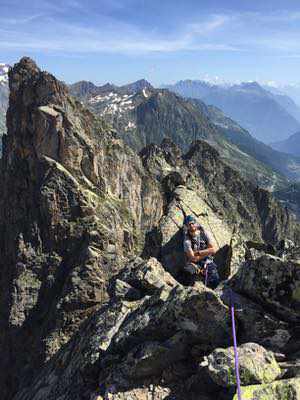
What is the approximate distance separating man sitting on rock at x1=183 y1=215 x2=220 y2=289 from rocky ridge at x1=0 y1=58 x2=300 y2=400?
1200mm

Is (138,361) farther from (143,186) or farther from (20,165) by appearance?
(143,186)

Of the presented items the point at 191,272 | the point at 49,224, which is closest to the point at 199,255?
the point at 191,272

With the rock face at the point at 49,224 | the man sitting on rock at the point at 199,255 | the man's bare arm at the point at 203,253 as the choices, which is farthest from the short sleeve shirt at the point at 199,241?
the rock face at the point at 49,224

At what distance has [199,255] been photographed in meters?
22.5

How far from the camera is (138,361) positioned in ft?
49.2

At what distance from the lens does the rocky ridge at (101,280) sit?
15.2m

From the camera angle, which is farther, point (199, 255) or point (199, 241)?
point (199, 241)

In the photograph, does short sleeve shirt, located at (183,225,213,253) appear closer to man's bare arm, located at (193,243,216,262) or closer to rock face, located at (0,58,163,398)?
man's bare arm, located at (193,243,216,262)

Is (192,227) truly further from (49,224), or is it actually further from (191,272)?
(49,224)

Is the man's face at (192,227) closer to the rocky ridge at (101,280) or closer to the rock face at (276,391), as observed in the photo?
the rocky ridge at (101,280)

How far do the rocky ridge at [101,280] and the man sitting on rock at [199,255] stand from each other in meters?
1.20

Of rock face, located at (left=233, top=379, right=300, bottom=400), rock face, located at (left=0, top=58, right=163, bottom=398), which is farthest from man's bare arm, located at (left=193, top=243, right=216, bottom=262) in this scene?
rock face, located at (left=0, top=58, right=163, bottom=398)

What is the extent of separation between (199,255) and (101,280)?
47.6 ft

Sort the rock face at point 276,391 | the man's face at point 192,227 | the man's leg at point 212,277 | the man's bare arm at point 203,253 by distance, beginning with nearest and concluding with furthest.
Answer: the rock face at point 276,391 → the man's leg at point 212,277 → the man's bare arm at point 203,253 → the man's face at point 192,227
